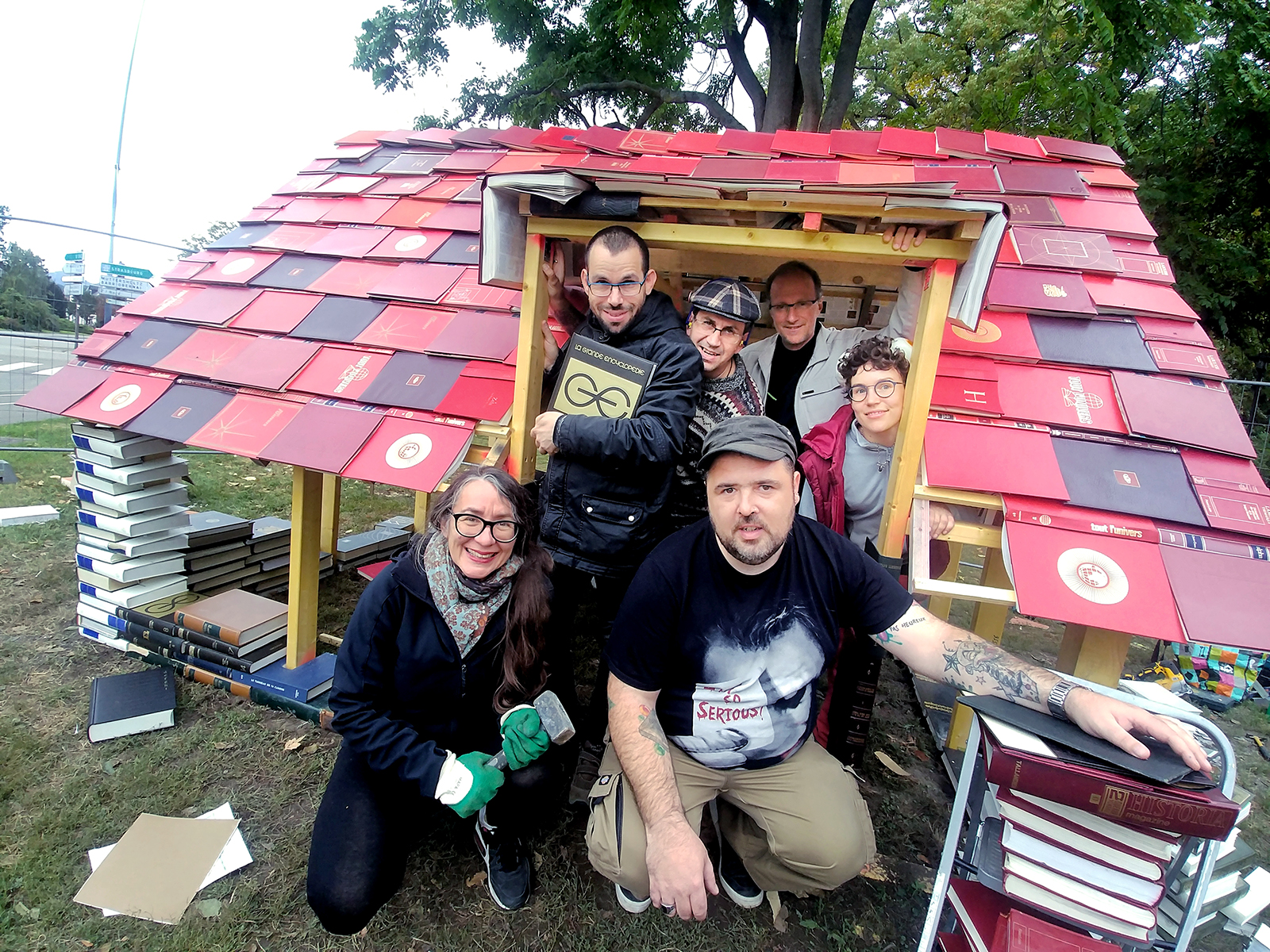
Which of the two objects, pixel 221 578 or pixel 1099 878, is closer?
pixel 1099 878

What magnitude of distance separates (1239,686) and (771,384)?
4.42m

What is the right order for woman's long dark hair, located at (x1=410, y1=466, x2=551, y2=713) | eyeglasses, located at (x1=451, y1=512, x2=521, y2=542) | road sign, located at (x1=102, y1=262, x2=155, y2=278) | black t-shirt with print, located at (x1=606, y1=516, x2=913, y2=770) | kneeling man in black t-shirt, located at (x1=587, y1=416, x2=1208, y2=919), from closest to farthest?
kneeling man in black t-shirt, located at (x1=587, y1=416, x2=1208, y2=919) < black t-shirt with print, located at (x1=606, y1=516, x2=913, y2=770) < eyeglasses, located at (x1=451, y1=512, x2=521, y2=542) < woman's long dark hair, located at (x1=410, y1=466, x2=551, y2=713) < road sign, located at (x1=102, y1=262, x2=155, y2=278)

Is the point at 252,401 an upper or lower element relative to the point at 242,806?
upper

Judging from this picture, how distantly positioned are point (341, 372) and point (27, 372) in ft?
29.6

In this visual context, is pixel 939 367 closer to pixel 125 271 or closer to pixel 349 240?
pixel 349 240

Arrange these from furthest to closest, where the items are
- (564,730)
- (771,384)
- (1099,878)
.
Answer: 1. (771,384)
2. (564,730)
3. (1099,878)

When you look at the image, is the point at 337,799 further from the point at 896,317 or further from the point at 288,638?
the point at 896,317

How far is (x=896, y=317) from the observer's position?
9.89 ft

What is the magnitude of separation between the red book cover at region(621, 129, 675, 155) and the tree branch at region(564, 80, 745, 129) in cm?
746

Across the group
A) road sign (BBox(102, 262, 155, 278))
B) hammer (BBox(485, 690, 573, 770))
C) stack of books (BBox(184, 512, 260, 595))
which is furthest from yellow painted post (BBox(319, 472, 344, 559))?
road sign (BBox(102, 262, 155, 278))

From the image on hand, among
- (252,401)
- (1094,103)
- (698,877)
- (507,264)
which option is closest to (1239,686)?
(698,877)

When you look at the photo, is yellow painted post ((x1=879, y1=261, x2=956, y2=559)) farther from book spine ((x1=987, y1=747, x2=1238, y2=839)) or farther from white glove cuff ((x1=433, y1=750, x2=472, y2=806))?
white glove cuff ((x1=433, y1=750, x2=472, y2=806))

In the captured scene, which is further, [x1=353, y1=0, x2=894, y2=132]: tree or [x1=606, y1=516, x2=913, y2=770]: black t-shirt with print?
[x1=353, y1=0, x2=894, y2=132]: tree

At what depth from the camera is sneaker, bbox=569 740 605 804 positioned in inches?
111
